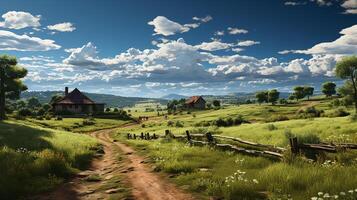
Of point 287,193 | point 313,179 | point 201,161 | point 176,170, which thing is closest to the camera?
point 287,193

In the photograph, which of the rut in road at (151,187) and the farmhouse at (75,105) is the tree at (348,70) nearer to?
the rut in road at (151,187)

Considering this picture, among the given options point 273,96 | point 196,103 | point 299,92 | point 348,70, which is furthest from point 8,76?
point 299,92

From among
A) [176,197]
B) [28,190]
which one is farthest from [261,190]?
[28,190]

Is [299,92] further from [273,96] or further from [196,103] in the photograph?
[196,103]

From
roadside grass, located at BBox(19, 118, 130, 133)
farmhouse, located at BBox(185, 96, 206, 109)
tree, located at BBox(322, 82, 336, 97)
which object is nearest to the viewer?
roadside grass, located at BBox(19, 118, 130, 133)

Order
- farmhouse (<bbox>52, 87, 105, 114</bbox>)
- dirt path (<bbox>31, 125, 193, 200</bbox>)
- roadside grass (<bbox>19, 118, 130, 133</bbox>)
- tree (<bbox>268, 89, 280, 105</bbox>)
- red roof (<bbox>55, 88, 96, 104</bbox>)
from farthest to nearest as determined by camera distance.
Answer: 1. tree (<bbox>268, 89, 280, 105</bbox>)
2. red roof (<bbox>55, 88, 96, 104</bbox>)
3. farmhouse (<bbox>52, 87, 105, 114</bbox>)
4. roadside grass (<bbox>19, 118, 130, 133</bbox>)
5. dirt path (<bbox>31, 125, 193, 200</bbox>)

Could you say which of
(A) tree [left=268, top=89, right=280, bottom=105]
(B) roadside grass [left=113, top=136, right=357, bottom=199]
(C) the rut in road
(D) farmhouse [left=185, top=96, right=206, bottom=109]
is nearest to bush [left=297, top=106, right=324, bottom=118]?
(B) roadside grass [left=113, top=136, right=357, bottom=199]

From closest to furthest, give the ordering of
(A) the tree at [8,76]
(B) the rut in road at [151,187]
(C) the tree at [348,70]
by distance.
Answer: (B) the rut in road at [151,187] < (A) the tree at [8,76] < (C) the tree at [348,70]

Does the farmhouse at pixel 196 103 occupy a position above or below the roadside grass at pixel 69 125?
above

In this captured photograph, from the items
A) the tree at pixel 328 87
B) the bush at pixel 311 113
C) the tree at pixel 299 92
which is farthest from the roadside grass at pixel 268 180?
the tree at pixel 328 87

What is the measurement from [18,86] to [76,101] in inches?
2021

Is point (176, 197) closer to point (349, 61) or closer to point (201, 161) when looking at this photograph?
point (201, 161)

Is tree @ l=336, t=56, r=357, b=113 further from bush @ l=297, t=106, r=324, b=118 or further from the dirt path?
the dirt path

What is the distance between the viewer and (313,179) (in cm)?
1073
